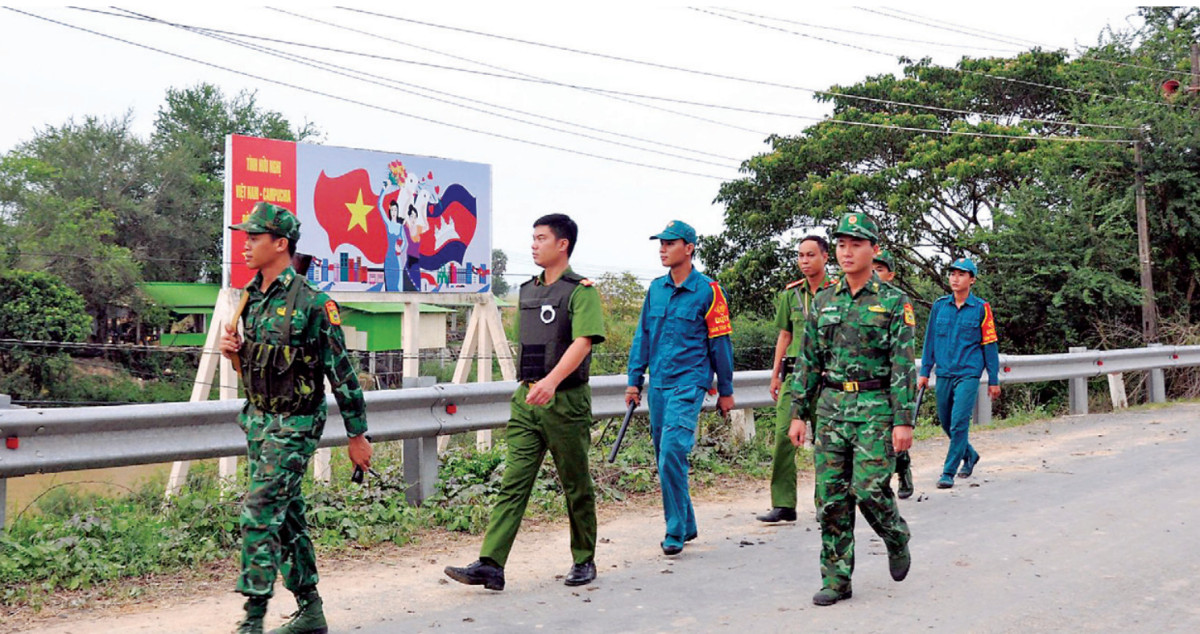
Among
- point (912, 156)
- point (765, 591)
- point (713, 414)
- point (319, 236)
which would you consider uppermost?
point (912, 156)

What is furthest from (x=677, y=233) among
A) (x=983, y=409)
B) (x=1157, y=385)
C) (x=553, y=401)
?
(x=1157, y=385)

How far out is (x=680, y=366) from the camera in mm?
7051

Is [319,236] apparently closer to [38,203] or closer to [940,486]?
[940,486]

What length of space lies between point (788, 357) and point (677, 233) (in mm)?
1577

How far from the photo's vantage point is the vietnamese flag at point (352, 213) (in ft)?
61.9

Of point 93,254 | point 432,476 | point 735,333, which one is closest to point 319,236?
point 432,476

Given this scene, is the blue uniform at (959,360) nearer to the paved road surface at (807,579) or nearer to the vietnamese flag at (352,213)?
the paved road surface at (807,579)

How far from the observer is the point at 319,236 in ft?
61.9

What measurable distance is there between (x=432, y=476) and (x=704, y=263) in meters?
25.9

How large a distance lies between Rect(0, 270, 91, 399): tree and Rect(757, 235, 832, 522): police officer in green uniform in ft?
127

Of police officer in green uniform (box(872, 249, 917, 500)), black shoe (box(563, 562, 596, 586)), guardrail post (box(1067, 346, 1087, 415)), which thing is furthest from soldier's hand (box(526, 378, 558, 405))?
guardrail post (box(1067, 346, 1087, 415))

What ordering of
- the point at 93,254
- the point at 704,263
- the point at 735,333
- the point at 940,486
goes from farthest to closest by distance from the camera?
the point at 93,254, the point at 735,333, the point at 704,263, the point at 940,486

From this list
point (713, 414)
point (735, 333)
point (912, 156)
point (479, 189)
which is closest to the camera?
point (713, 414)

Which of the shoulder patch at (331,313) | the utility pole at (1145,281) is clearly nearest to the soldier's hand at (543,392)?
the shoulder patch at (331,313)
